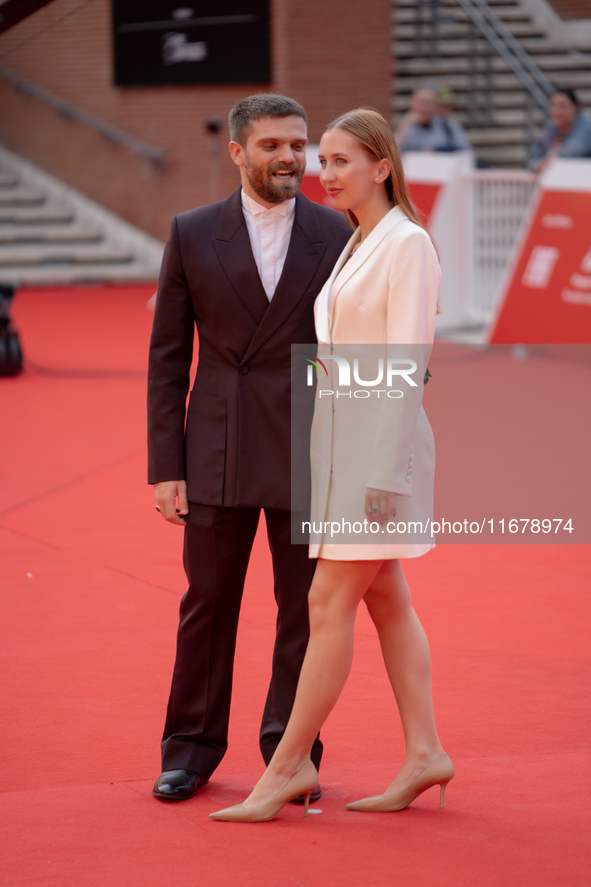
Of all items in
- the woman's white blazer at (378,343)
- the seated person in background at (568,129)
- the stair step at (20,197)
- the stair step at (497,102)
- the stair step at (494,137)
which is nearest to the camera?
the woman's white blazer at (378,343)

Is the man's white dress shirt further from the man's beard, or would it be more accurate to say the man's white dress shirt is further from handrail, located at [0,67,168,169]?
handrail, located at [0,67,168,169]

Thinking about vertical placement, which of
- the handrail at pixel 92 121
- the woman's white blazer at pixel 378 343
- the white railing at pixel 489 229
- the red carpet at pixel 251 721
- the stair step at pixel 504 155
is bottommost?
the red carpet at pixel 251 721

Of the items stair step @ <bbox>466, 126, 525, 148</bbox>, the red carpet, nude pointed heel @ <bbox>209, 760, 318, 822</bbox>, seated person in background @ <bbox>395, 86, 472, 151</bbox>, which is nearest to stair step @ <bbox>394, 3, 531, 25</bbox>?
stair step @ <bbox>466, 126, 525, 148</bbox>

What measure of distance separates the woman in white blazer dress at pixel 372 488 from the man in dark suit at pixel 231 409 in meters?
0.18

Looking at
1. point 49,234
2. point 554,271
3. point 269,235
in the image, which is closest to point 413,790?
point 269,235

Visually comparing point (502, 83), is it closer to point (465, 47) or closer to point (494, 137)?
point (465, 47)

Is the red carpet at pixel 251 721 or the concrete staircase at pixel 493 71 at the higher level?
the concrete staircase at pixel 493 71

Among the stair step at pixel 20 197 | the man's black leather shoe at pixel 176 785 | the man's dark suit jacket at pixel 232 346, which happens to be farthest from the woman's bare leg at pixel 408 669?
the stair step at pixel 20 197

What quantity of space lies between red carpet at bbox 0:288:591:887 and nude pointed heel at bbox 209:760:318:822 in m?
0.03

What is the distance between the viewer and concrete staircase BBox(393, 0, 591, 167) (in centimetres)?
1719

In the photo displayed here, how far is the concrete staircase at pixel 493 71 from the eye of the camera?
17188mm

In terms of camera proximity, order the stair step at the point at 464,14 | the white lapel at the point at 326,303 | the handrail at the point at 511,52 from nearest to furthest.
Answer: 1. the white lapel at the point at 326,303
2. the handrail at the point at 511,52
3. the stair step at the point at 464,14

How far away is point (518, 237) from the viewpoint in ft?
37.0

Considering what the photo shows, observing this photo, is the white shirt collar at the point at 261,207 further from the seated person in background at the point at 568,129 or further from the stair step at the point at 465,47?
the stair step at the point at 465,47
